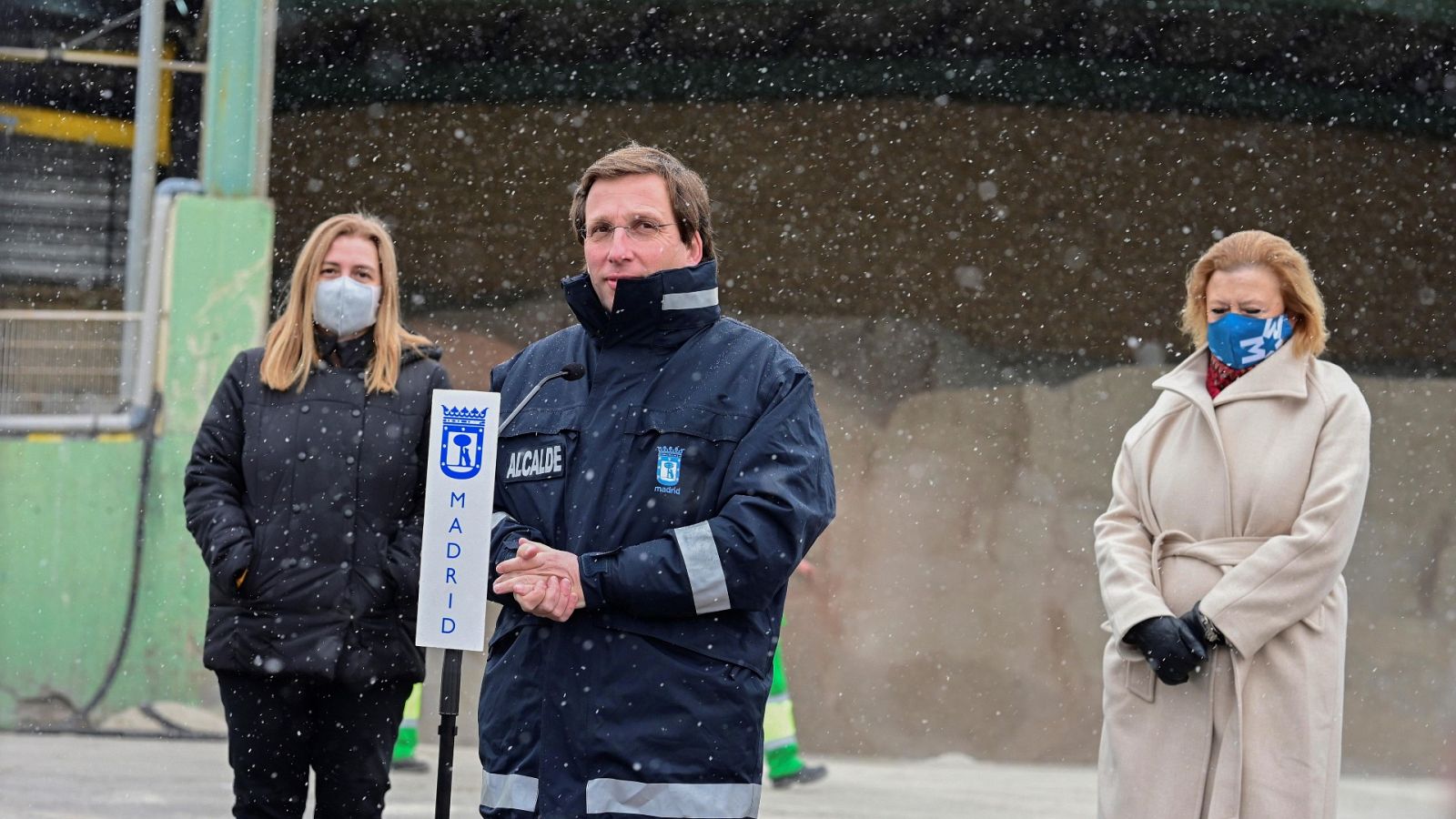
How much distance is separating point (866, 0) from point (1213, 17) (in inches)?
69.4

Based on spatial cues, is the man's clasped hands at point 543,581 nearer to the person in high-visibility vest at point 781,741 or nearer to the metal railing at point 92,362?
the person in high-visibility vest at point 781,741

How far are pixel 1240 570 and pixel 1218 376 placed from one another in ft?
1.73

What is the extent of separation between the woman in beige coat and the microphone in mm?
1560

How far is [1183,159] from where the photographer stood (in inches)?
357

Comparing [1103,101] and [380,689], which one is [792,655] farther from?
[380,689]

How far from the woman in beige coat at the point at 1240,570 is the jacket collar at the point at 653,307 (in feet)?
4.69

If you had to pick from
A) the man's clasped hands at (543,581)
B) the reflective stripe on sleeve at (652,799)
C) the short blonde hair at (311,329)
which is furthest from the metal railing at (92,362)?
the reflective stripe on sleeve at (652,799)

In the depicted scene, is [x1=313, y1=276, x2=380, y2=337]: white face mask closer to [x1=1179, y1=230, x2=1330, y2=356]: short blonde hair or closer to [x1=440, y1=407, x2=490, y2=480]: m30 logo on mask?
[x1=440, y1=407, x2=490, y2=480]: m30 logo on mask

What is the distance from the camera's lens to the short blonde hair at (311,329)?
413 cm

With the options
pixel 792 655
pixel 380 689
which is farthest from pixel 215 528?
pixel 792 655

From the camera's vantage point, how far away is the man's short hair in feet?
9.61

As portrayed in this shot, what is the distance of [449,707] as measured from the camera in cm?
276

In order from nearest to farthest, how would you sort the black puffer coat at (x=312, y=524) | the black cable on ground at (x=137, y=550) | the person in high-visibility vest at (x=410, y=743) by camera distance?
the black puffer coat at (x=312, y=524)
the person in high-visibility vest at (x=410, y=743)
the black cable on ground at (x=137, y=550)

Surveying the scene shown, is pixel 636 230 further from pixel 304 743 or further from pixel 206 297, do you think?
pixel 206 297
